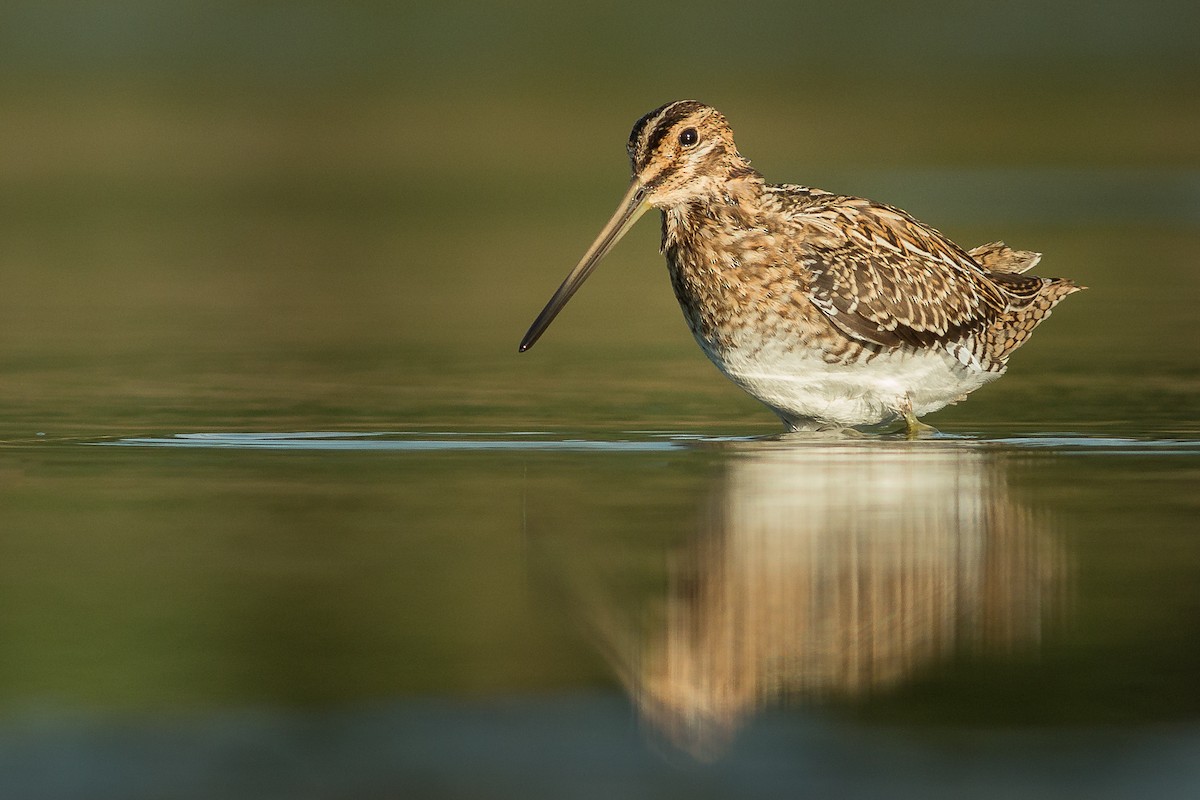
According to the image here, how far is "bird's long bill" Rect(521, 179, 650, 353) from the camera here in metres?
10.1

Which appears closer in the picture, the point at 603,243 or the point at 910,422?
the point at 603,243

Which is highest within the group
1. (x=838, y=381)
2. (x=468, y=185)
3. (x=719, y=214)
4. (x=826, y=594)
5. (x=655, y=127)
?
(x=468, y=185)

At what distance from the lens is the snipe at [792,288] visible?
32.9 ft

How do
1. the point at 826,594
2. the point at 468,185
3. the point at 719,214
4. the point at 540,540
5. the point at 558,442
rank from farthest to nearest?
the point at 468,185
the point at 719,214
the point at 558,442
the point at 540,540
the point at 826,594

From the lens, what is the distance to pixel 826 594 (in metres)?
6.70

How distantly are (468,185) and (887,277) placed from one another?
17.5 meters

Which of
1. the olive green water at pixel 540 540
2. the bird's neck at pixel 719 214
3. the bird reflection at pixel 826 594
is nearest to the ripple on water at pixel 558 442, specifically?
the olive green water at pixel 540 540

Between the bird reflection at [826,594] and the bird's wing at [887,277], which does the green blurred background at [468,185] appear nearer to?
the bird's wing at [887,277]

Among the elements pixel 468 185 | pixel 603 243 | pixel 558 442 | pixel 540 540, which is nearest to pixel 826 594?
pixel 540 540

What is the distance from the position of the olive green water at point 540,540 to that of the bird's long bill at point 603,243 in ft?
1.66

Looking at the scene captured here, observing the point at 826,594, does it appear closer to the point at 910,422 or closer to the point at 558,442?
the point at 558,442

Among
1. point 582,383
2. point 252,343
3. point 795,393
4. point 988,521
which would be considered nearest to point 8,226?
point 252,343

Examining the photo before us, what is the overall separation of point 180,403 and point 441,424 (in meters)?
1.41

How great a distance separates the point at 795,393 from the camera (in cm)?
1003
